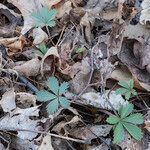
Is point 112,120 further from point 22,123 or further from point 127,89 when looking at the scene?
point 22,123

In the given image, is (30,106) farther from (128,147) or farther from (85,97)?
(128,147)

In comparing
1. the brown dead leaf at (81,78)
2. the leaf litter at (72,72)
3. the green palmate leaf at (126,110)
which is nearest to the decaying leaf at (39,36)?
the leaf litter at (72,72)

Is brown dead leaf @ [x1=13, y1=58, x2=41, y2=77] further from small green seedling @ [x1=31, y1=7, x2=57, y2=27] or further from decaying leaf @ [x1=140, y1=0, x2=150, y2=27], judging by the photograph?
decaying leaf @ [x1=140, y1=0, x2=150, y2=27]

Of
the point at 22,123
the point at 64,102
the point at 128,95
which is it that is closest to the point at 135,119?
the point at 128,95

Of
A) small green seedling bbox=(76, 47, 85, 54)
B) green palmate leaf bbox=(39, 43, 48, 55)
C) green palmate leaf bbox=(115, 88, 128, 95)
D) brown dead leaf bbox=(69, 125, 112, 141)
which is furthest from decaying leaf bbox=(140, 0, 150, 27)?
brown dead leaf bbox=(69, 125, 112, 141)

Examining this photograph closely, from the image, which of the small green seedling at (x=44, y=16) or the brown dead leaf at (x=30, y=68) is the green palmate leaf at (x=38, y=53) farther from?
the small green seedling at (x=44, y=16)
